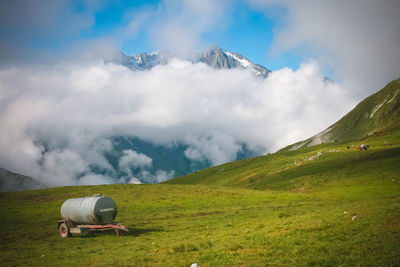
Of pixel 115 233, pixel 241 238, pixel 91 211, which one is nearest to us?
pixel 241 238

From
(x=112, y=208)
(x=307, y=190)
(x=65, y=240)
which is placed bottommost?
(x=307, y=190)

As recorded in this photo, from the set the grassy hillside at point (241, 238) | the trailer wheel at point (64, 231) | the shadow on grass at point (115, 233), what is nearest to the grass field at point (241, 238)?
the grassy hillside at point (241, 238)

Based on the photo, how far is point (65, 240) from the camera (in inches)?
1407

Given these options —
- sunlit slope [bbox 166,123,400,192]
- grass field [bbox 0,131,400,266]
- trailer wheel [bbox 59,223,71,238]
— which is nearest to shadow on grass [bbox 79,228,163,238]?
grass field [bbox 0,131,400,266]

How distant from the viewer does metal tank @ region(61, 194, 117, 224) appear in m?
37.2

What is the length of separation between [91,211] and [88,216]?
40.7 inches

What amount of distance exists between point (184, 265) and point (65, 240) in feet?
83.4

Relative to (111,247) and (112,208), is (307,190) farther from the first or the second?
(111,247)

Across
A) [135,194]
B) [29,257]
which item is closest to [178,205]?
[135,194]

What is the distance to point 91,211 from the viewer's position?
37031 millimetres

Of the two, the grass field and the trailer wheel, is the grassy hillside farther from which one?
the trailer wheel

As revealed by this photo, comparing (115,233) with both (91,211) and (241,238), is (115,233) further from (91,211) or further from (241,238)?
(241,238)

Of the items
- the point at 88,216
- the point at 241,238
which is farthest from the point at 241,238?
the point at 88,216

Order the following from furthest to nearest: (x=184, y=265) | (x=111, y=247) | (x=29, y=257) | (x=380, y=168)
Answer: (x=380, y=168), (x=111, y=247), (x=29, y=257), (x=184, y=265)
